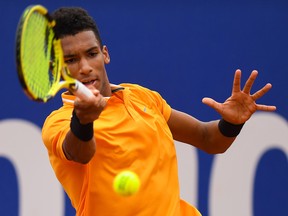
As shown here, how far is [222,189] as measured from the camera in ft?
18.1

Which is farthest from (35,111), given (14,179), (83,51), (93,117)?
(93,117)

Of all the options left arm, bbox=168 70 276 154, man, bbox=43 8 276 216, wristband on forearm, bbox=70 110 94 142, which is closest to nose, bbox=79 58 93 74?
man, bbox=43 8 276 216

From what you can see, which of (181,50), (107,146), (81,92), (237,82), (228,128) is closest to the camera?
(81,92)

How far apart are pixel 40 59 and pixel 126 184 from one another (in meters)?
0.66

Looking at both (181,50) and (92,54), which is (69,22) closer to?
(92,54)

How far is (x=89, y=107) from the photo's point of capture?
10.4 feet

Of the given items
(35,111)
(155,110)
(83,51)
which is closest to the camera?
(83,51)

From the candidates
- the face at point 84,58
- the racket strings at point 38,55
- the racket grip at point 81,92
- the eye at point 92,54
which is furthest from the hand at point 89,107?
the eye at point 92,54

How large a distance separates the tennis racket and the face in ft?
0.90

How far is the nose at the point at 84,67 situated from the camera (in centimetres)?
366

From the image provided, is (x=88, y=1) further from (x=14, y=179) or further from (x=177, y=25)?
(x=14, y=179)

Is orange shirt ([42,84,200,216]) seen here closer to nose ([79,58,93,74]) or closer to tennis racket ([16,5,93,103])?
nose ([79,58,93,74])

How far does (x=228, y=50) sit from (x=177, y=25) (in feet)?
1.34

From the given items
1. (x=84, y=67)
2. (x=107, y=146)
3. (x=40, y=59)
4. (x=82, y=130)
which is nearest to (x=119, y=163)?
(x=107, y=146)
